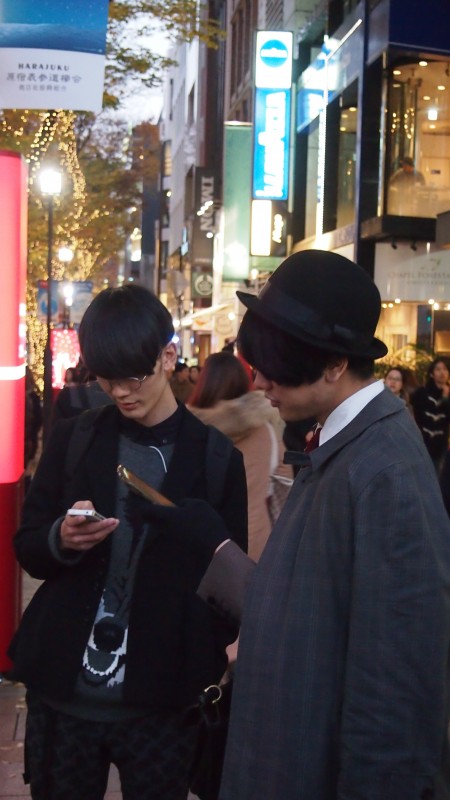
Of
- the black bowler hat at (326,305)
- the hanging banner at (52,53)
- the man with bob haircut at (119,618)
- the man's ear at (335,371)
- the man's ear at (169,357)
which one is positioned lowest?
the man with bob haircut at (119,618)

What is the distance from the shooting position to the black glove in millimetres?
2219

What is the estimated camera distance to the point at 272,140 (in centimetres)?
2342

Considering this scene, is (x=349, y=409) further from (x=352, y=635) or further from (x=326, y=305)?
(x=352, y=635)

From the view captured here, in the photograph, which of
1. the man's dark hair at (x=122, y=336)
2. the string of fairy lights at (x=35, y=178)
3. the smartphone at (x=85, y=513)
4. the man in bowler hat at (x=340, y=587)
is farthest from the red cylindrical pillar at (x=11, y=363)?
the string of fairy lights at (x=35, y=178)

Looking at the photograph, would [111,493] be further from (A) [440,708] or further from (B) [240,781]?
(A) [440,708]

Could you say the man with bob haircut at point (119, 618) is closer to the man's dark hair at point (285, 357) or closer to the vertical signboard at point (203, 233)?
the man's dark hair at point (285, 357)

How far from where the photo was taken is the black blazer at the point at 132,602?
2531 mm

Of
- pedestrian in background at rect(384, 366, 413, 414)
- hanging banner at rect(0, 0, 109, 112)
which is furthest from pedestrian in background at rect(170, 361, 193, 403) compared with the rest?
hanging banner at rect(0, 0, 109, 112)

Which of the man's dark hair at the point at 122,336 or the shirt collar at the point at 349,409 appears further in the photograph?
the man's dark hair at the point at 122,336

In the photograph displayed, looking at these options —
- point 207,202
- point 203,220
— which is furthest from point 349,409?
point 203,220

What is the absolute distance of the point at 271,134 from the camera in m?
23.4

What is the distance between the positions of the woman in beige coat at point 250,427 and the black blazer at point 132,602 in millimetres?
1424

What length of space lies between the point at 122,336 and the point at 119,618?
2.39 ft

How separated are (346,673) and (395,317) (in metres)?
18.1
